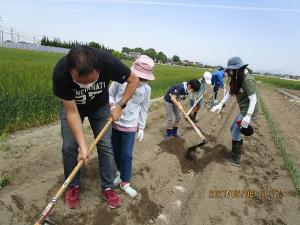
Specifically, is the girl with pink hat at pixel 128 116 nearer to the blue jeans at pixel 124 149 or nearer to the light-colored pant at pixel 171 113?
the blue jeans at pixel 124 149

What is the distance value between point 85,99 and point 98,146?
1.69ft

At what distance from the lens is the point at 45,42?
53.0m

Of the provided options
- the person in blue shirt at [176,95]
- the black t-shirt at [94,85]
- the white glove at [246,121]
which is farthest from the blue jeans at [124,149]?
the person in blue shirt at [176,95]

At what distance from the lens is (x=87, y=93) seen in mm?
2877

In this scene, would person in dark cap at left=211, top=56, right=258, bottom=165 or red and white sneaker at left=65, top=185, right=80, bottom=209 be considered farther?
person in dark cap at left=211, top=56, right=258, bottom=165

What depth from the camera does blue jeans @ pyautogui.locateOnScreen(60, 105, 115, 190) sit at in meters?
2.98

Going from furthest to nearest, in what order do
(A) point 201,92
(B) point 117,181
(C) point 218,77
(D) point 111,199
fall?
(C) point 218,77 < (A) point 201,92 < (B) point 117,181 < (D) point 111,199

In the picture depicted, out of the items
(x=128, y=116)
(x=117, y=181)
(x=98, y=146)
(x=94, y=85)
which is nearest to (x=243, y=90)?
(x=128, y=116)

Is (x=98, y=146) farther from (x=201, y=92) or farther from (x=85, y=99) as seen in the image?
(x=201, y=92)

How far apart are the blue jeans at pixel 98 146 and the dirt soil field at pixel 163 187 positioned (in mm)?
368

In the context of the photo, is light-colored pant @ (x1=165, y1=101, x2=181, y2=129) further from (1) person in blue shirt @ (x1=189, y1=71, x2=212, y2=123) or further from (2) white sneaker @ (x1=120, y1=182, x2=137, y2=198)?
A: (2) white sneaker @ (x1=120, y1=182, x2=137, y2=198)

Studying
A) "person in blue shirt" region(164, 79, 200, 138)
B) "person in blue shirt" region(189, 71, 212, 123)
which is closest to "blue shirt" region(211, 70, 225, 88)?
"person in blue shirt" region(189, 71, 212, 123)

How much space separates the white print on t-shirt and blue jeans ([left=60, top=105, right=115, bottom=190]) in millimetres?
191

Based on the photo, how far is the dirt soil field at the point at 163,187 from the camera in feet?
10.6
